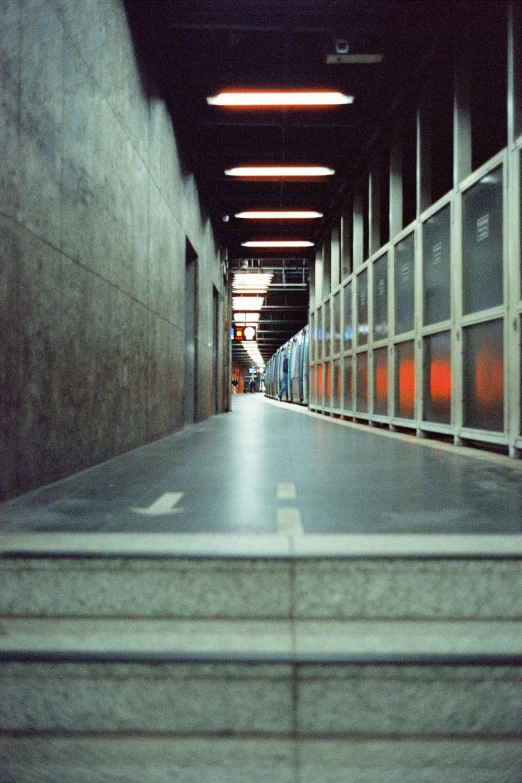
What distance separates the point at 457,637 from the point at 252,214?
12791 mm

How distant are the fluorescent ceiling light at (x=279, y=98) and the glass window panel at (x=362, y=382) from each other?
427 cm

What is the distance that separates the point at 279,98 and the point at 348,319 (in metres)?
4.85

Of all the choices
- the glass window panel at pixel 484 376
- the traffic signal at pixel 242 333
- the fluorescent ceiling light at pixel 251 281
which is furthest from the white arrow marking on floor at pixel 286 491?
the traffic signal at pixel 242 333

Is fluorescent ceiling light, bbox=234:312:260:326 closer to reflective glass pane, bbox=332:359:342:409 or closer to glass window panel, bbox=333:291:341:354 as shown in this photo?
glass window panel, bbox=333:291:341:354

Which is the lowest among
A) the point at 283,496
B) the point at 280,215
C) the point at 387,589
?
the point at 387,589

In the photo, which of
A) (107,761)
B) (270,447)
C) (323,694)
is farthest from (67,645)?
(270,447)

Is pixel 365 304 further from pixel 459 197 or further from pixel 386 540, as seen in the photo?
pixel 386 540

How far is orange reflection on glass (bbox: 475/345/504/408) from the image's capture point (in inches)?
191

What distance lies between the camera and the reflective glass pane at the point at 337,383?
1223 cm

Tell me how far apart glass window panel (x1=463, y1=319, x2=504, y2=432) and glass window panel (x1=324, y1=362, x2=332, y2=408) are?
25.3ft

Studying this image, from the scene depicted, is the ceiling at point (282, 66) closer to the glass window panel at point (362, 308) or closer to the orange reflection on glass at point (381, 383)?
the glass window panel at point (362, 308)

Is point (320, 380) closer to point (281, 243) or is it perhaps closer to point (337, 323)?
point (337, 323)

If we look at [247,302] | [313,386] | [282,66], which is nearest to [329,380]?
[313,386]

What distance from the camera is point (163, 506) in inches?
104
